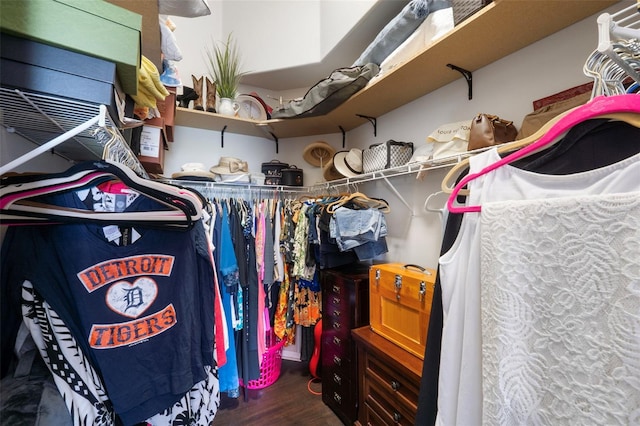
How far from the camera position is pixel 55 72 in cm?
57

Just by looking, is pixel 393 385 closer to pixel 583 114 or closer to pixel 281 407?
pixel 281 407

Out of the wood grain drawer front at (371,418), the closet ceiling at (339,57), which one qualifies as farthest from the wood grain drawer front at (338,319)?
the closet ceiling at (339,57)

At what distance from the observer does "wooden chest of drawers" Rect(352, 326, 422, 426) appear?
1.15 meters

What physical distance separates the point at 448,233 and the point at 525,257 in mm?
226

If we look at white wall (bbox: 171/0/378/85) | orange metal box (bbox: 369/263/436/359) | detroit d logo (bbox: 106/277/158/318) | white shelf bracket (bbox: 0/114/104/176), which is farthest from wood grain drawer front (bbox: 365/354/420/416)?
white wall (bbox: 171/0/378/85)

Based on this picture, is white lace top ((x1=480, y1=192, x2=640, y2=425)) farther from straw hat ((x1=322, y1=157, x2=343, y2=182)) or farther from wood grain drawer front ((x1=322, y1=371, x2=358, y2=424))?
straw hat ((x1=322, y1=157, x2=343, y2=182))

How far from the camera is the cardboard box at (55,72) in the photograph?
0.52 metres

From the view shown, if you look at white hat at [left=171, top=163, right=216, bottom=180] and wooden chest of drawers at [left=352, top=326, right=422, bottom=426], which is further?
white hat at [left=171, top=163, right=216, bottom=180]

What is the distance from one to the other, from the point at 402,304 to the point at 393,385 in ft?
1.25

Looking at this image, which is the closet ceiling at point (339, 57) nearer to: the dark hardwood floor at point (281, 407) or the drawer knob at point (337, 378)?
the drawer knob at point (337, 378)

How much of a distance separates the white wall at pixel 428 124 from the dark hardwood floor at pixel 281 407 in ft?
3.88

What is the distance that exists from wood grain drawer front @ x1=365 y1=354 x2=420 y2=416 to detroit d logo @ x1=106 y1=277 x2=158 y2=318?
110cm

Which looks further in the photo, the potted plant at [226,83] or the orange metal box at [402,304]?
the potted plant at [226,83]

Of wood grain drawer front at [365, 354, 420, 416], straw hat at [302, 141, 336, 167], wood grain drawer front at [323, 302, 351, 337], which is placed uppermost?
straw hat at [302, 141, 336, 167]
